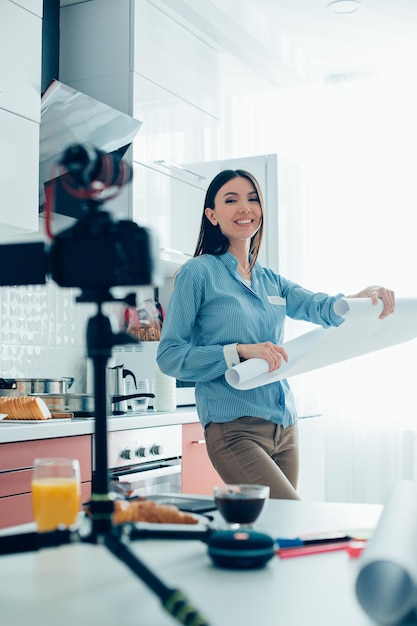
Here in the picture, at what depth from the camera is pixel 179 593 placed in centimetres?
64

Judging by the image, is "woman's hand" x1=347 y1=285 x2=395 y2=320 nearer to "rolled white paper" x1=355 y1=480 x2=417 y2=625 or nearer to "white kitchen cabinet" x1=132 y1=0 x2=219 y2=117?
"rolled white paper" x1=355 y1=480 x2=417 y2=625

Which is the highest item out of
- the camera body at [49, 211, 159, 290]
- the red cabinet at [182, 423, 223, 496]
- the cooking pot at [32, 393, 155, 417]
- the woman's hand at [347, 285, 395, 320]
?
the woman's hand at [347, 285, 395, 320]

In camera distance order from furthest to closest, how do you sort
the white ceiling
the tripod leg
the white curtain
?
the white curtain < the white ceiling < the tripod leg

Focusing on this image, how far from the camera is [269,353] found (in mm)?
1879

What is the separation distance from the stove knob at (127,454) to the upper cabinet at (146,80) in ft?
3.41

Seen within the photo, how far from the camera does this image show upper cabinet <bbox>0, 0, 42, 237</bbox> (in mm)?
2580

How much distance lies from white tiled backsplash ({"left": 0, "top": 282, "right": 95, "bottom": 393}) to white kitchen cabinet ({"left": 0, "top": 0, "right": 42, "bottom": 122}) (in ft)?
2.28

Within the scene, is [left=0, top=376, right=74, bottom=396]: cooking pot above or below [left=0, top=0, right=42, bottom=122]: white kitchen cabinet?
below

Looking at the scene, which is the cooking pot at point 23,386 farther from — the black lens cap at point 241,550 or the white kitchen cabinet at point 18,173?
the black lens cap at point 241,550

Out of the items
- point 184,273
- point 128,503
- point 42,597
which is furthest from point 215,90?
point 42,597

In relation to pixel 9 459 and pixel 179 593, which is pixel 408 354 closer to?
pixel 9 459

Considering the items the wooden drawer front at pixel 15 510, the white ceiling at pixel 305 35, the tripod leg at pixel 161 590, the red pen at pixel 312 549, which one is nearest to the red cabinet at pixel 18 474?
the wooden drawer front at pixel 15 510

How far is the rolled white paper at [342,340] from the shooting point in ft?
6.12

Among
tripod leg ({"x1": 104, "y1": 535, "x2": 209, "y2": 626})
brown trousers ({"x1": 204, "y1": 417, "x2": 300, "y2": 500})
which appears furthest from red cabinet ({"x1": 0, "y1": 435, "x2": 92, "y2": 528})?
tripod leg ({"x1": 104, "y1": 535, "x2": 209, "y2": 626})
